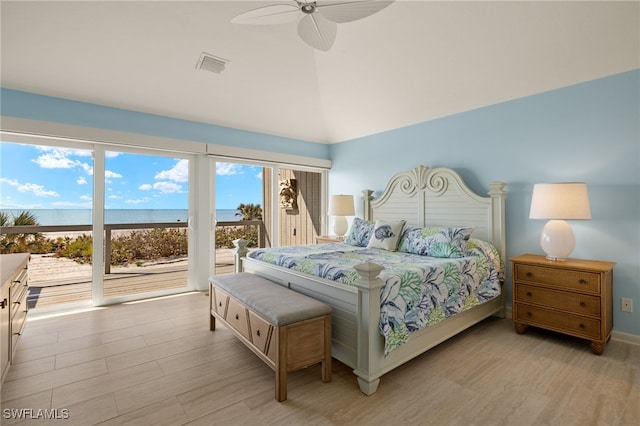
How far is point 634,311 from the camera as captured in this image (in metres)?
2.64

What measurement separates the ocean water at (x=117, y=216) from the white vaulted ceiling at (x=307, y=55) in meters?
1.27

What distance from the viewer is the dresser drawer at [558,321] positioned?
244 centimetres

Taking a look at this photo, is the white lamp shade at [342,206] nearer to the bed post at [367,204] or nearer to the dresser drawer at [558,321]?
the bed post at [367,204]

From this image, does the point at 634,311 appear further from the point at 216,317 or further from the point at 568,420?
the point at 216,317

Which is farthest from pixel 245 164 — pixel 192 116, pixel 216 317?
pixel 216 317

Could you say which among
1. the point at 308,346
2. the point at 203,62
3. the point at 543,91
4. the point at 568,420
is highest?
the point at 203,62

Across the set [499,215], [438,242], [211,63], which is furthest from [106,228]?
[499,215]

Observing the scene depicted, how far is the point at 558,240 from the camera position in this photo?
2.73 m

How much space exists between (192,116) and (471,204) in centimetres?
366

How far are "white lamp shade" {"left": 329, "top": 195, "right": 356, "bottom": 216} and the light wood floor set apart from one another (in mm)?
2405

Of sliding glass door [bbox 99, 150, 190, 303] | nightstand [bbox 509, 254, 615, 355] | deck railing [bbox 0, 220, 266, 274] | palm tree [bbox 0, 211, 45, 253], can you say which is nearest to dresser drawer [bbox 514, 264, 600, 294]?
nightstand [bbox 509, 254, 615, 355]

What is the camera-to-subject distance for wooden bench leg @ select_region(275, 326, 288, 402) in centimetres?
183

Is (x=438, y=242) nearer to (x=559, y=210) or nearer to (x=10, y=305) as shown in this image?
(x=559, y=210)

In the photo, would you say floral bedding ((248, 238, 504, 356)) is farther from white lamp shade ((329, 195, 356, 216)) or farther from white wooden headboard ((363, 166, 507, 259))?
white lamp shade ((329, 195, 356, 216))
